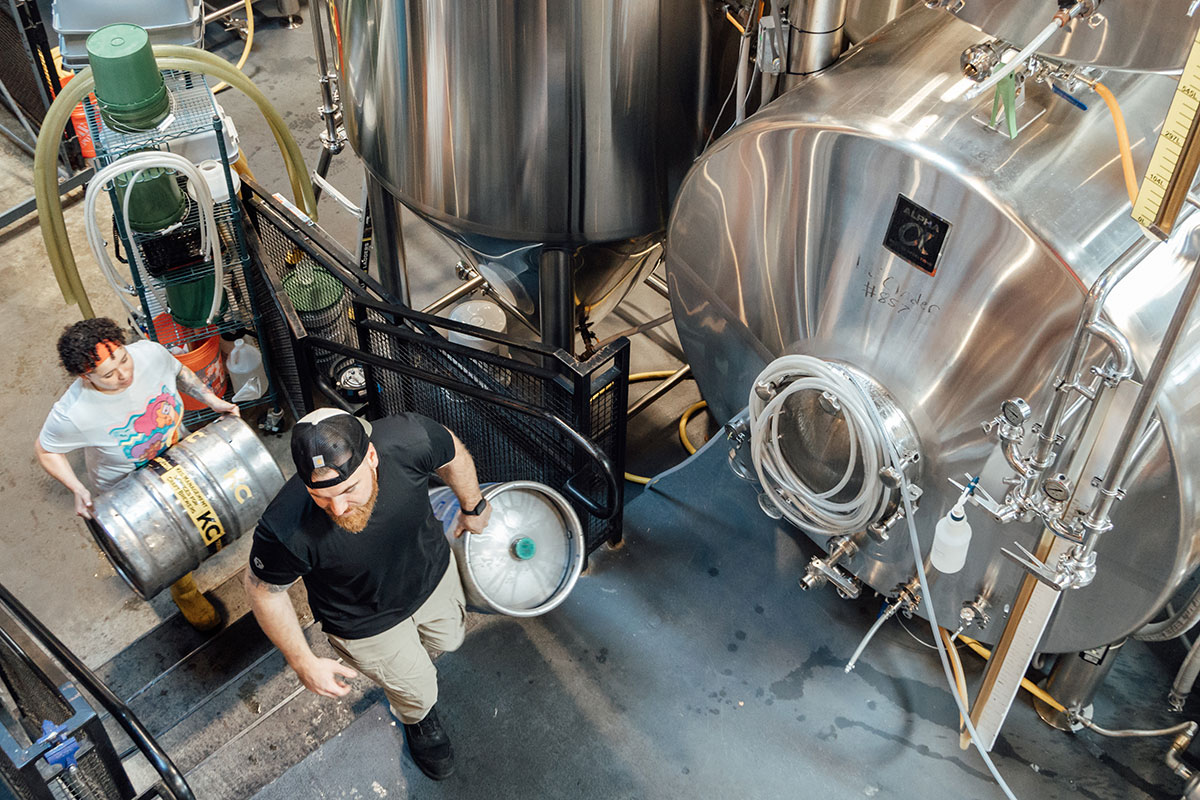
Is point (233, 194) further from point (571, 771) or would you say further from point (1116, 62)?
point (1116, 62)

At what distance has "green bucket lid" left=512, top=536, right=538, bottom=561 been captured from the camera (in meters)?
2.71

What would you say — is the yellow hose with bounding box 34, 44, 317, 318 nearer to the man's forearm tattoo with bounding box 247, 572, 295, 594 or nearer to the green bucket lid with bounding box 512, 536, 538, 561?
the man's forearm tattoo with bounding box 247, 572, 295, 594

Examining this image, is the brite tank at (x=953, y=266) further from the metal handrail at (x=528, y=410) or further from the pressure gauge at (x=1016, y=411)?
the metal handrail at (x=528, y=410)

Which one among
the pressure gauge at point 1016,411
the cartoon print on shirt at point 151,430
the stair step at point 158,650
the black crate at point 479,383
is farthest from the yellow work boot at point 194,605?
the pressure gauge at point 1016,411

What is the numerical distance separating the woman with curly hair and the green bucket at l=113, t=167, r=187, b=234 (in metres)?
0.52

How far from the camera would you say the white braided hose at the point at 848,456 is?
2.21 metres

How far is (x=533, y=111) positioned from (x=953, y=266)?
1.08 metres

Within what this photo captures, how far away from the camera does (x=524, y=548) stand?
2713 mm

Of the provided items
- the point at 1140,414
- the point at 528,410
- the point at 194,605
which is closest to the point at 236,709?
the point at 194,605

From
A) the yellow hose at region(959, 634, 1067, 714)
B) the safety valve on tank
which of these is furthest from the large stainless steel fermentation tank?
the yellow hose at region(959, 634, 1067, 714)

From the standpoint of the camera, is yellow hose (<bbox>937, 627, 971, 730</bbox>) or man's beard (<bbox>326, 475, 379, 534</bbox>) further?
yellow hose (<bbox>937, 627, 971, 730</bbox>)

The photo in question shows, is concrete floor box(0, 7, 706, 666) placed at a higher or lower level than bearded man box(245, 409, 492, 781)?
lower

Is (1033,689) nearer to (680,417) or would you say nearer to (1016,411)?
(1016,411)

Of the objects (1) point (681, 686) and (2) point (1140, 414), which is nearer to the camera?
(2) point (1140, 414)
